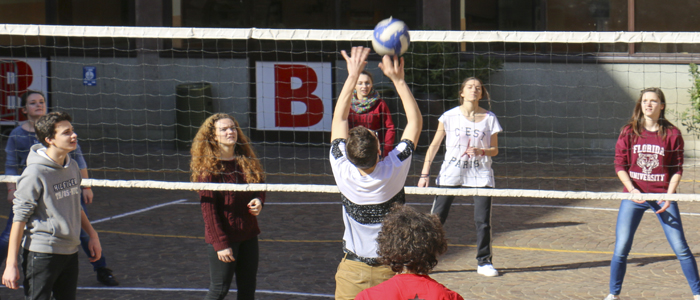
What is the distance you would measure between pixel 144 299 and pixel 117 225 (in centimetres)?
315

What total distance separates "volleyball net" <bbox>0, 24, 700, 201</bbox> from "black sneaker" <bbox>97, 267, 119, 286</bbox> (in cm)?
547

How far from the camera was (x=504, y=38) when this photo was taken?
19.9ft

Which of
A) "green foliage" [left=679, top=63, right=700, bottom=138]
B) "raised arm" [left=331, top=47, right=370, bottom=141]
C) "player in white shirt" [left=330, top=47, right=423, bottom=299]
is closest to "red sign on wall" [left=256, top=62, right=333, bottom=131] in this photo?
"green foliage" [left=679, top=63, right=700, bottom=138]

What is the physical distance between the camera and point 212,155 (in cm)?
523

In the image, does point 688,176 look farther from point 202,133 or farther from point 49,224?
point 49,224

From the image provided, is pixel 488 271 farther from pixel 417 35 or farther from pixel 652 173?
pixel 417 35

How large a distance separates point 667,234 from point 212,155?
357cm

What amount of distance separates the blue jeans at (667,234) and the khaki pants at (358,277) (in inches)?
97.8

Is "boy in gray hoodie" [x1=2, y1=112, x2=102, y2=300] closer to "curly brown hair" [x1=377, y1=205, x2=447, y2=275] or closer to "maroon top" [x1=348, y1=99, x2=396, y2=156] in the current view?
"curly brown hair" [x1=377, y1=205, x2=447, y2=275]

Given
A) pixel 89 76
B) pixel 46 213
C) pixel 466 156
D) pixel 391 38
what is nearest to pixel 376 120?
pixel 466 156

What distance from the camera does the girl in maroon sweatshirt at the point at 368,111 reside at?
23.2ft

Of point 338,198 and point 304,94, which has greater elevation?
point 304,94

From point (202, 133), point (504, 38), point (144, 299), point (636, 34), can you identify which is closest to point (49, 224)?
point (202, 133)

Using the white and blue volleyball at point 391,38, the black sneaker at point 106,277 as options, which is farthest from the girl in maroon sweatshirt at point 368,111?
the black sneaker at point 106,277
